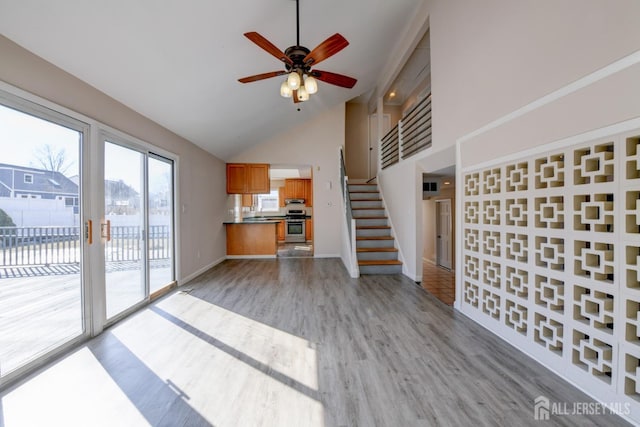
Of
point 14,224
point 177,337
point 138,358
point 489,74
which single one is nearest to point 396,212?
point 489,74

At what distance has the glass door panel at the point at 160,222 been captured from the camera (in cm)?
384

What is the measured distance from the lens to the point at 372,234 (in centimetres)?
585

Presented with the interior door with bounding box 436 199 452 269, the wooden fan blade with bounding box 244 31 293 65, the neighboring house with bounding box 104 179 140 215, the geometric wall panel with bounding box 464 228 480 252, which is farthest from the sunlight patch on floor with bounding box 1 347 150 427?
the interior door with bounding box 436 199 452 269

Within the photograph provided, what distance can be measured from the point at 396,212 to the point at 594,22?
13.3ft

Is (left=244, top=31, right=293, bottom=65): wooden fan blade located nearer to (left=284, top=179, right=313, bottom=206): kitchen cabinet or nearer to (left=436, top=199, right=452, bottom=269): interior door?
(left=436, top=199, right=452, bottom=269): interior door

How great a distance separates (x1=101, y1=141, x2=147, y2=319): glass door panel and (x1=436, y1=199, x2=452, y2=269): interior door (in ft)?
20.7

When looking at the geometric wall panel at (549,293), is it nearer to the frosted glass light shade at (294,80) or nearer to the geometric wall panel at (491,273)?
the geometric wall panel at (491,273)

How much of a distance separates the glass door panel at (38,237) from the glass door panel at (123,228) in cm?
35

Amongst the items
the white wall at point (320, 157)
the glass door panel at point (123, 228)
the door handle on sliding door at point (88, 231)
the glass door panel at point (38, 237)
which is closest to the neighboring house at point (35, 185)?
the glass door panel at point (38, 237)

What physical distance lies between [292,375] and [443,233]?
614cm

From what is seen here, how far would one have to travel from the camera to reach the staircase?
511cm

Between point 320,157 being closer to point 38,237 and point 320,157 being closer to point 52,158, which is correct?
point 52,158

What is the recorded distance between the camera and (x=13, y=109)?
2.00 metres

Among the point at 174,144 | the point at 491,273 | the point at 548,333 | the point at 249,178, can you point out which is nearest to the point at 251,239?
the point at 249,178
